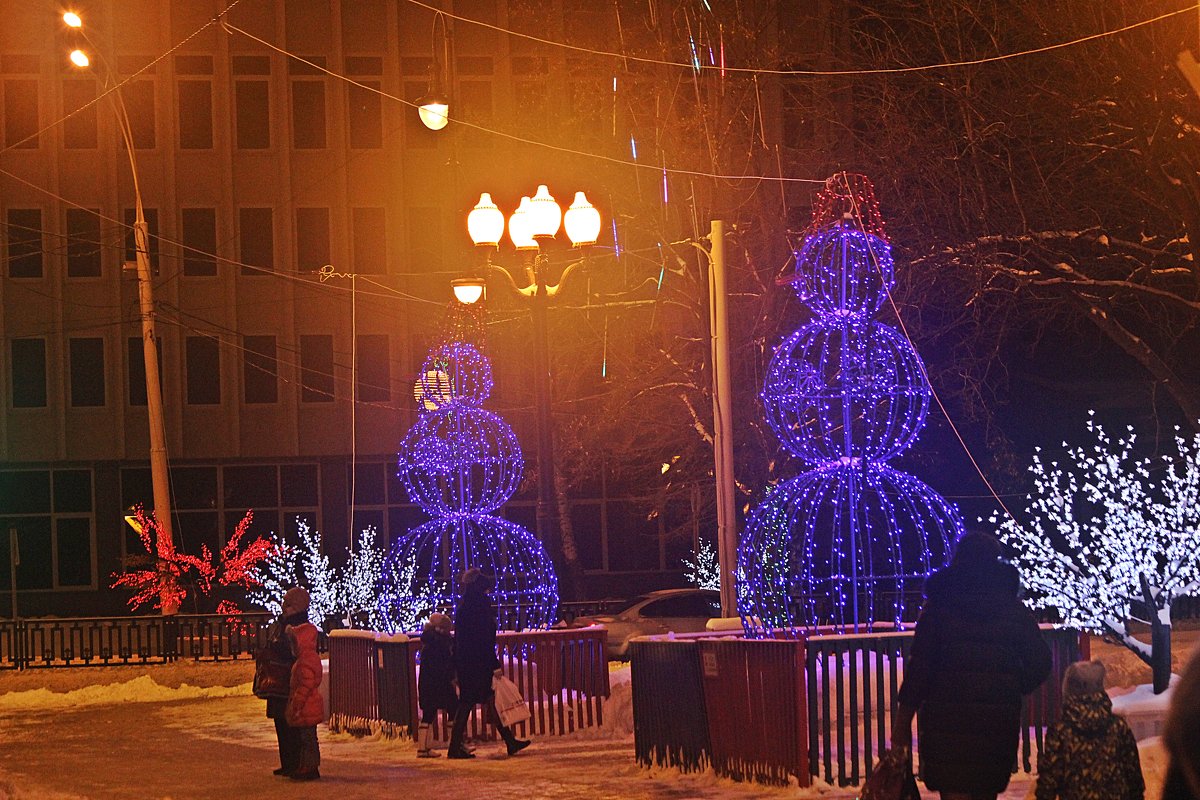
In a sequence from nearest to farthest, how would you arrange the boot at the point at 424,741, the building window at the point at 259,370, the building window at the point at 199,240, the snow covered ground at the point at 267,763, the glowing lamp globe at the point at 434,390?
the snow covered ground at the point at 267,763 → the boot at the point at 424,741 → the glowing lamp globe at the point at 434,390 → the building window at the point at 199,240 → the building window at the point at 259,370

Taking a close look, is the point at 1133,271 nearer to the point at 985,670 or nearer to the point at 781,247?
the point at 781,247

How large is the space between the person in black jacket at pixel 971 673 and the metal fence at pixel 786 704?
4415 mm

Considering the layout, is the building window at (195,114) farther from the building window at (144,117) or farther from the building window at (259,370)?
the building window at (259,370)

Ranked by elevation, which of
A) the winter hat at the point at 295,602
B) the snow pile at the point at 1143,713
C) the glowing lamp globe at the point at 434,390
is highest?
the glowing lamp globe at the point at 434,390

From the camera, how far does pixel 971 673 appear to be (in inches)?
273

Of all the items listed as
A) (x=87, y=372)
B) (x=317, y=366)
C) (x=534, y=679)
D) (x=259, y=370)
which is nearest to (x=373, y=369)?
(x=317, y=366)

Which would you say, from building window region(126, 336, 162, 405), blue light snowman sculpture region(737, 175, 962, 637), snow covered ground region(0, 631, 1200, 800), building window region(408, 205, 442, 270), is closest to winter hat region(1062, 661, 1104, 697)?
snow covered ground region(0, 631, 1200, 800)

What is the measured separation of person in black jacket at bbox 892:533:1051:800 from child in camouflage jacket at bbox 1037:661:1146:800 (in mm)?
192

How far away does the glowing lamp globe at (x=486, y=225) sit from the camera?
17297 mm

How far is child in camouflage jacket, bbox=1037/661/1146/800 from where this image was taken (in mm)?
6602

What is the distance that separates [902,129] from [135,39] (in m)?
28.5

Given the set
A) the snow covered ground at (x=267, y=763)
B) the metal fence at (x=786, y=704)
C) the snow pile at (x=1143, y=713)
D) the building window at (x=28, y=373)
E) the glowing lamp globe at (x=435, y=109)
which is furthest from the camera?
the building window at (x=28, y=373)

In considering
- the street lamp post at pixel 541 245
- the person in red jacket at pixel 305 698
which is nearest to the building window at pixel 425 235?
the street lamp post at pixel 541 245

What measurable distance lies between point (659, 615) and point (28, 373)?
22518mm
